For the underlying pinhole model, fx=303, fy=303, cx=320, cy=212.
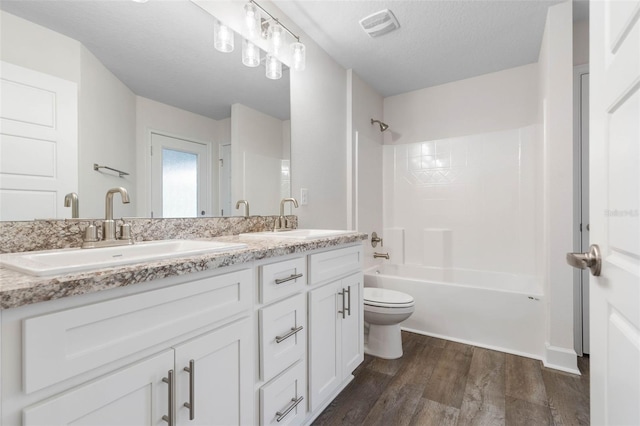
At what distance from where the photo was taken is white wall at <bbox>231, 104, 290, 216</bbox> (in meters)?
1.74

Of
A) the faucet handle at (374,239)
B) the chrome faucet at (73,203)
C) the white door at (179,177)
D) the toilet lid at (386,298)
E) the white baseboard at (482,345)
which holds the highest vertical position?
the white door at (179,177)

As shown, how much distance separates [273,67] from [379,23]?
813 mm

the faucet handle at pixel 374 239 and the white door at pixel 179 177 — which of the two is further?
the faucet handle at pixel 374 239

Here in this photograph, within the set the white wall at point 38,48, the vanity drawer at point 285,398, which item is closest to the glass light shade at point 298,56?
the white wall at point 38,48

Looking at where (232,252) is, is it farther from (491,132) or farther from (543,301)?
(491,132)

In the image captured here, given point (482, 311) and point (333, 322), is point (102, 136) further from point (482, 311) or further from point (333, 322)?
point (482, 311)

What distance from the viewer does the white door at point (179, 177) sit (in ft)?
4.53

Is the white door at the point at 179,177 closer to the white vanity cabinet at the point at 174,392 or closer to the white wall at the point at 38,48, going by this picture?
the white wall at the point at 38,48

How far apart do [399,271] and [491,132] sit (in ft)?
5.30

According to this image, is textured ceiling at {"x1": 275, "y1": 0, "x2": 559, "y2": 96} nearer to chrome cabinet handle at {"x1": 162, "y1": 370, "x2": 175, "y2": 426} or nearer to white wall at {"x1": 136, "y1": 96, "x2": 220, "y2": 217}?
white wall at {"x1": 136, "y1": 96, "x2": 220, "y2": 217}

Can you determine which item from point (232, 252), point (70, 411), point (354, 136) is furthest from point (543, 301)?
point (70, 411)

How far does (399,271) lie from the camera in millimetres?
3199

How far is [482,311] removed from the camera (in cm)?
229

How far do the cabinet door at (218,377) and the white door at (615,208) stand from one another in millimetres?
940
